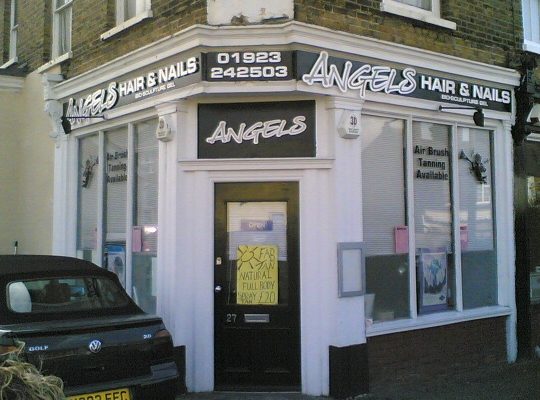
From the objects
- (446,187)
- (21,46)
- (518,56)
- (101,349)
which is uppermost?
(21,46)

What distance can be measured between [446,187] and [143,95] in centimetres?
398

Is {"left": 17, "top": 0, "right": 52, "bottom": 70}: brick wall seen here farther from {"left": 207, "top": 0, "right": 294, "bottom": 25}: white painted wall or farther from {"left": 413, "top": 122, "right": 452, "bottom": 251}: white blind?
{"left": 413, "top": 122, "right": 452, "bottom": 251}: white blind

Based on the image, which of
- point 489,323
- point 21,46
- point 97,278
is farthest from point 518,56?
point 21,46

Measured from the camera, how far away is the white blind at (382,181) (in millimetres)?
7082

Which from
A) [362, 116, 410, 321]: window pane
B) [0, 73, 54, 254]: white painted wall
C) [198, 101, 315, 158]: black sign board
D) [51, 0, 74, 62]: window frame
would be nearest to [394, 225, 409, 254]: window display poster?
[362, 116, 410, 321]: window pane

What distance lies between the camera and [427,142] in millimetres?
7777

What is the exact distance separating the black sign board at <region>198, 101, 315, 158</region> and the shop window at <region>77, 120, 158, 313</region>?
1.11m

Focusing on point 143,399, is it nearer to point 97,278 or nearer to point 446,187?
point 97,278

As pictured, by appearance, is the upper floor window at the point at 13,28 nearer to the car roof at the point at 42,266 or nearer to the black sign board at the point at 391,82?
the car roof at the point at 42,266

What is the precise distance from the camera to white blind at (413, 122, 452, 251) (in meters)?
7.62

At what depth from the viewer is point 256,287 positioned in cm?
673

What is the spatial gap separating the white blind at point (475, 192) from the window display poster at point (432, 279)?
490mm

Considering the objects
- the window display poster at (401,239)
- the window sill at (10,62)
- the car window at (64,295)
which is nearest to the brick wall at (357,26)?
the window display poster at (401,239)

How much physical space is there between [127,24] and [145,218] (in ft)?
8.06
